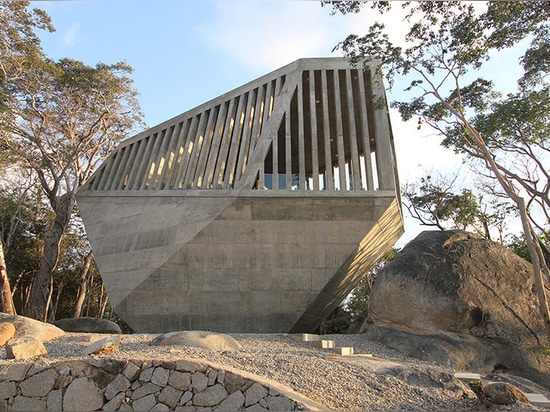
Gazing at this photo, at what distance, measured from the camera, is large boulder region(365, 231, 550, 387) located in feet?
40.3

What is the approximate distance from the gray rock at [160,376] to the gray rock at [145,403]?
219 mm

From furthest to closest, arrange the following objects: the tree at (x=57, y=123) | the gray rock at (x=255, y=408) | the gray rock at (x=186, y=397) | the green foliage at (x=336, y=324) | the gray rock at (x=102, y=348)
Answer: the green foliage at (x=336, y=324) → the tree at (x=57, y=123) → the gray rock at (x=102, y=348) → the gray rock at (x=186, y=397) → the gray rock at (x=255, y=408)

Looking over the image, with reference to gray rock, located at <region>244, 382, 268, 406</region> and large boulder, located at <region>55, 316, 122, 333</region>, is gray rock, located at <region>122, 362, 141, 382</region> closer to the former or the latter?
gray rock, located at <region>244, 382, 268, 406</region>

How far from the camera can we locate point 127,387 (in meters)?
7.71

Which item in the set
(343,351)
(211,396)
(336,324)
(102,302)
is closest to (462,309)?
(343,351)

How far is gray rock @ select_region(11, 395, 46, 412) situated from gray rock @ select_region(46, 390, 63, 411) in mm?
85

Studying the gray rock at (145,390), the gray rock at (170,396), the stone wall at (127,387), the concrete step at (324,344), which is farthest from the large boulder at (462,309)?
the gray rock at (145,390)

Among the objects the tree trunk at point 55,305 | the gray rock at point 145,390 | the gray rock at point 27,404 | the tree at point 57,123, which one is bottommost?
the gray rock at point 27,404

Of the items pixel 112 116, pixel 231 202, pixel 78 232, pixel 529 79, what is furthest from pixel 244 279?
pixel 78 232

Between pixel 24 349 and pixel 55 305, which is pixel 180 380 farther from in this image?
pixel 55 305

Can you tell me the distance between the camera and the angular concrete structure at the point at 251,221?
1659cm

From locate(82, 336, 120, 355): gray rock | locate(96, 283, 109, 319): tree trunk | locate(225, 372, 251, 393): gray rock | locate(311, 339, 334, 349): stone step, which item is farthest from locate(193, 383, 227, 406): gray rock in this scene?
locate(96, 283, 109, 319): tree trunk

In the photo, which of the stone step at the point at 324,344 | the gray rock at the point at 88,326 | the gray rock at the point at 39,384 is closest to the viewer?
the gray rock at the point at 39,384

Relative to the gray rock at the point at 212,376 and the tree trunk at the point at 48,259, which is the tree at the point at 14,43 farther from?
the gray rock at the point at 212,376
